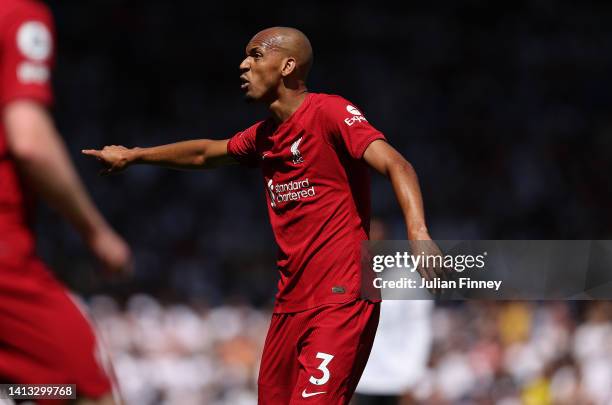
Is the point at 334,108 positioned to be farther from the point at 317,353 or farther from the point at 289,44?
the point at 317,353

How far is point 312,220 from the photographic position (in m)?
5.34

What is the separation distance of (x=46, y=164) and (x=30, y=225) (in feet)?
1.09

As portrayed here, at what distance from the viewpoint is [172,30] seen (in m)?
19.6

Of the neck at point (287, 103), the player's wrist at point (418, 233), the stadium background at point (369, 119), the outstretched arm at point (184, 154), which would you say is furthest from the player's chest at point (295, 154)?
the stadium background at point (369, 119)

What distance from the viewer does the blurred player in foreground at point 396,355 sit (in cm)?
873

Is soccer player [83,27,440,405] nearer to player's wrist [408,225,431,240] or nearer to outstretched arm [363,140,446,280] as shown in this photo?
outstretched arm [363,140,446,280]

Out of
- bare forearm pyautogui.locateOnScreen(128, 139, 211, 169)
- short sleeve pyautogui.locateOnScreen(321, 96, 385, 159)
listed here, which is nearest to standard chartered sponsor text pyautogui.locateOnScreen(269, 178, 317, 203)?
short sleeve pyautogui.locateOnScreen(321, 96, 385, 159)

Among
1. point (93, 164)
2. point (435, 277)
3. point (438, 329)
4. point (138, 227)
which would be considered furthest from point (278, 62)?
point (93, 164)

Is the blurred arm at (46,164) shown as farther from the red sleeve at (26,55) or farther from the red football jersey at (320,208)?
the red football jersey at (320,208)

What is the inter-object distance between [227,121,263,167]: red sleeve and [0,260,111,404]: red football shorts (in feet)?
7.81

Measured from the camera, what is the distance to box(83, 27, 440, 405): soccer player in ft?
16.8

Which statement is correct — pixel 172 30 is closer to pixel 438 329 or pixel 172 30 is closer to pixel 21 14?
pixel 438 329

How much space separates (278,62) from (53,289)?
2.37m

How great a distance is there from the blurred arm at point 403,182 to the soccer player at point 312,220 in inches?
0.4
